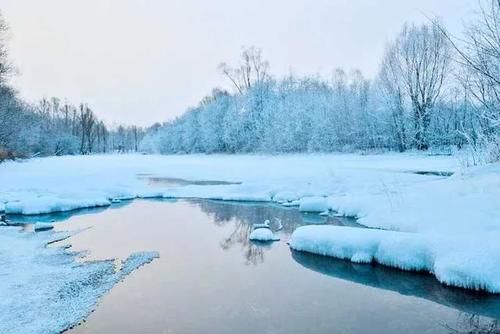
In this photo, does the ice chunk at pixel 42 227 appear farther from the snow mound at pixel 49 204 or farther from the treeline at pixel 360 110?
the treeline at pixel 360 110

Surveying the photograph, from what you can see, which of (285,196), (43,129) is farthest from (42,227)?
(43,129)

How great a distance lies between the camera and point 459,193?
1074 centimetres

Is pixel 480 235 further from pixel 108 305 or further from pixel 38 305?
pixel 38 305

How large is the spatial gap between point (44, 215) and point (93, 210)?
1.72 meters

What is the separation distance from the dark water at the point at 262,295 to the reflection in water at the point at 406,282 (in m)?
0.02

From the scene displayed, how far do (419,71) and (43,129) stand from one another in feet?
172

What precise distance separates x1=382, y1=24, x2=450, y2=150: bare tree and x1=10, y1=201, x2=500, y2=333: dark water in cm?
2639

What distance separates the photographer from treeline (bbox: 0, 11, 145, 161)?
3084cm

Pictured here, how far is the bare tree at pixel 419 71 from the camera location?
3269 centimetres

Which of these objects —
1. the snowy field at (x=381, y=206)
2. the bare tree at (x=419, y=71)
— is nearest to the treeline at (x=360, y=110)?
the bare tree at (x=419, y=71)

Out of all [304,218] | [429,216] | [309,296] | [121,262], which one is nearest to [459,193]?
[429,216]

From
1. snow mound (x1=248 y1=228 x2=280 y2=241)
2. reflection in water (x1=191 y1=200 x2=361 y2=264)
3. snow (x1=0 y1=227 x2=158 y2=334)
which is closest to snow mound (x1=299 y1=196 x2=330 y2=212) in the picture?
reflection in water (x1=191 y1=200 x2=361 y2=264)

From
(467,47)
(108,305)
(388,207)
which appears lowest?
(108,305)

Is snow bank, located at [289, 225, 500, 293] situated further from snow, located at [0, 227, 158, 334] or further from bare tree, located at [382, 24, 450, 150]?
bare tree, located at [382, 24, 450, 150]
